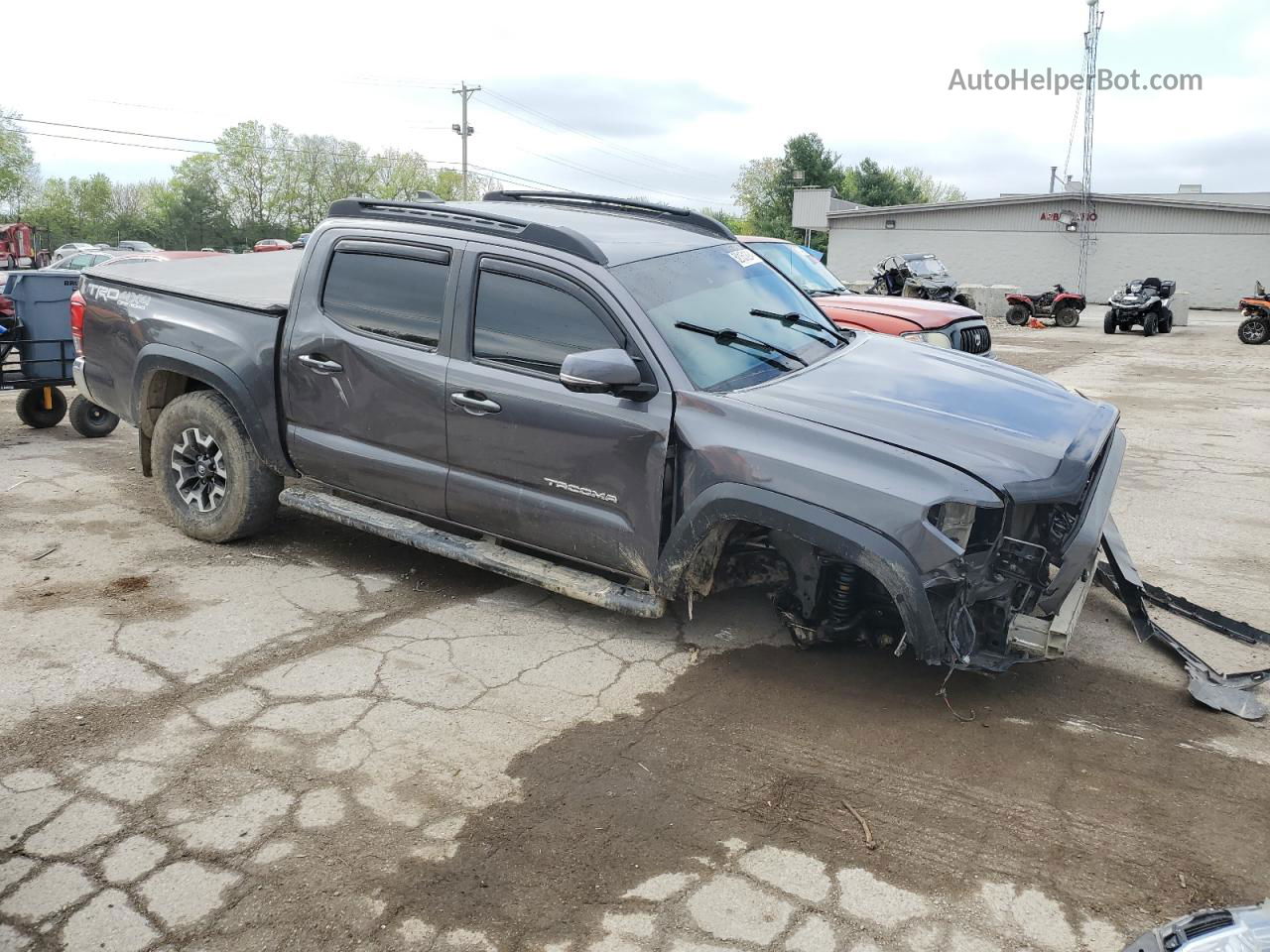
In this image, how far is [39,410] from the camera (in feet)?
28.7

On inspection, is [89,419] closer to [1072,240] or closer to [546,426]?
[546,426]

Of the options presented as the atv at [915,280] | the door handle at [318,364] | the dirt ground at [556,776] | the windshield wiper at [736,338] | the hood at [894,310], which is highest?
the atv at [915,280]

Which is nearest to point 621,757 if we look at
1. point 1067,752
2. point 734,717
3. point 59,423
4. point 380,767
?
point 734,717

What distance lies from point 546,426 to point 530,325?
0.48 metres

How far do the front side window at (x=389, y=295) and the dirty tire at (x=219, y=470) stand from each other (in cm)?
97

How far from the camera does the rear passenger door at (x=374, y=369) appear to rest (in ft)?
15.3

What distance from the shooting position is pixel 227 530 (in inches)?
219

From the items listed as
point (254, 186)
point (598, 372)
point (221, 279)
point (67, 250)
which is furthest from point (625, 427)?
point (254, 186)

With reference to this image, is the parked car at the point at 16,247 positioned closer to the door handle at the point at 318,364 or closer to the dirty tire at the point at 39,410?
the dirty tire at the point at 39,410

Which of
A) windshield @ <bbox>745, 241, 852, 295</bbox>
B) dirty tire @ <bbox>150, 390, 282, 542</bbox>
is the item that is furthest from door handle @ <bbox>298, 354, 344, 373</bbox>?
windshield @ <bbox>745, 241, 852, 295</bbox>

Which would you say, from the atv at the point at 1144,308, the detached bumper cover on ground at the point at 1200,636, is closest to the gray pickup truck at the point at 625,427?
the detached bumper cover on ground at the point at 1200,636

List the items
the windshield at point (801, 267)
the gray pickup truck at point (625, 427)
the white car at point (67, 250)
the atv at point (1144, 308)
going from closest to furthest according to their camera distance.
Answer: the gray pickup truck at point (625, 427) < the windshield at point (801, 267) < the atv at point (1144, 308) < the white car at point (67, 250)

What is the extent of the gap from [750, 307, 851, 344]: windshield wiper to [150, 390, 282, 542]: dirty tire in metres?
2.79

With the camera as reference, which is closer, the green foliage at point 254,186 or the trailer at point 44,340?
the trailer at point 44,340
